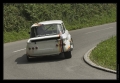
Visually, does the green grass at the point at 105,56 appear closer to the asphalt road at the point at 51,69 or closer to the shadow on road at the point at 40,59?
the asphalt road at the point at 51,69

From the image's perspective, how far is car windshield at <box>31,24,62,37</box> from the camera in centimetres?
1373

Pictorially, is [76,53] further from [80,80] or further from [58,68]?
[80,80]

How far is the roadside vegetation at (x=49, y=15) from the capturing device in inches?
1059

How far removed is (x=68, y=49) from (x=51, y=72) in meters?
2.62

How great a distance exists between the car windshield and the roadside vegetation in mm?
9596

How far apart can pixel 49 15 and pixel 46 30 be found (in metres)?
18.4

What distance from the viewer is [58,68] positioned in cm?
1148

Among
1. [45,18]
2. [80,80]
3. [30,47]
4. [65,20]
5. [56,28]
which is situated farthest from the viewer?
[65,20]

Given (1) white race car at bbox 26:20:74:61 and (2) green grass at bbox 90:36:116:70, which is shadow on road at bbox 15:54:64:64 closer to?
(1) white race car at bbox 26:20:74:61

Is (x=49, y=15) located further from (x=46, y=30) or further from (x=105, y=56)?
(x=105, y=56)

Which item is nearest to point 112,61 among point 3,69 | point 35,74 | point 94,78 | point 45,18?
point 94,78

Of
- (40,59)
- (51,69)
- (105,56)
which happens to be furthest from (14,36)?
(51,69)

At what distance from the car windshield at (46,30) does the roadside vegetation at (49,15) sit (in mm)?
9596

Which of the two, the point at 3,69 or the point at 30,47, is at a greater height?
the point at 30,47
